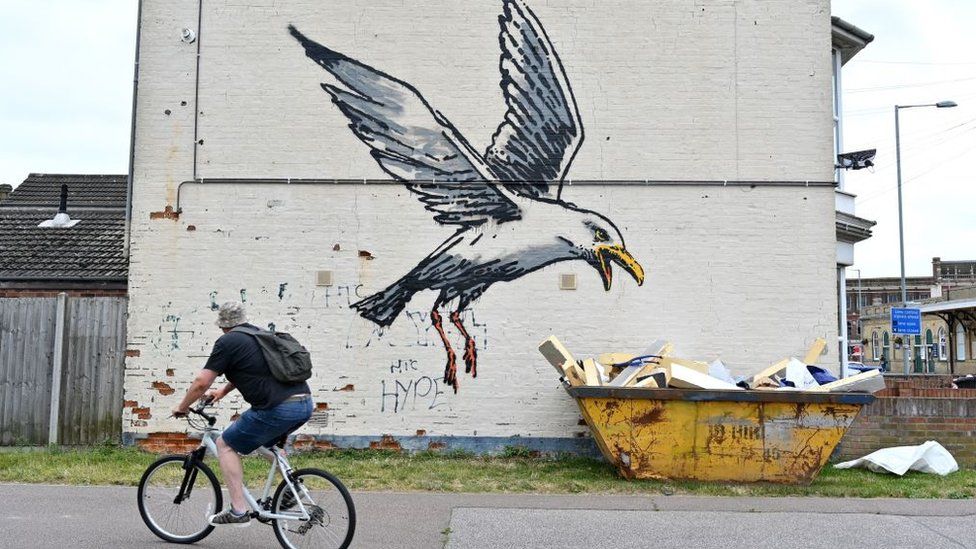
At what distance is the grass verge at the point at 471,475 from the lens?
8.92m

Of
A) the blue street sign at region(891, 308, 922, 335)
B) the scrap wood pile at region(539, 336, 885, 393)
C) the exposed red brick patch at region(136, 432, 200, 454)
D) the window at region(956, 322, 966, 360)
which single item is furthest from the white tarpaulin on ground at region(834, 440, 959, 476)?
the window at region(956, 322, 966, 360)

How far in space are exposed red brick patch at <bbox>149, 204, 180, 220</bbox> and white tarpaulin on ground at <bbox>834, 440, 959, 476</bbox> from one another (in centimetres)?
850

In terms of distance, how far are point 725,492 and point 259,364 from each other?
4.96 m

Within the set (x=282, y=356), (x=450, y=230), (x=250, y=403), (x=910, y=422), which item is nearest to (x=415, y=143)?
(x=450, y=230)

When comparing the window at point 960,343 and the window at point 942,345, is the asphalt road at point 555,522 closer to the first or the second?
the window at point 960,343

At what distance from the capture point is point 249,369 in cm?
606

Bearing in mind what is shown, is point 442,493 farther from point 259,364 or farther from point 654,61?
point 654,61

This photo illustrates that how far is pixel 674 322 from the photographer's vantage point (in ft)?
35.8

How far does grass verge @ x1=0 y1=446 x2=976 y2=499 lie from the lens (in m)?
8.92

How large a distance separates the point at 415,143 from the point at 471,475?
13.6 ft

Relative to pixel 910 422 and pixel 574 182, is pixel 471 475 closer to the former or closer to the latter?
pixel 574 182

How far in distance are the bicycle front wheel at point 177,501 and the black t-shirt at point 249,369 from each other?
76 cm

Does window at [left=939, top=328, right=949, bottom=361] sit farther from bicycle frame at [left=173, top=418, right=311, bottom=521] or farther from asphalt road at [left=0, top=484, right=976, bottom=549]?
bicycle frame at [left=173, top=418, right=311, bottom=521]

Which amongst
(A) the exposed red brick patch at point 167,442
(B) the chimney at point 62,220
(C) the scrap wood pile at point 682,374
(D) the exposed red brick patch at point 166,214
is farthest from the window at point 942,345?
(D) the exposed red brick patch at point 166,214
